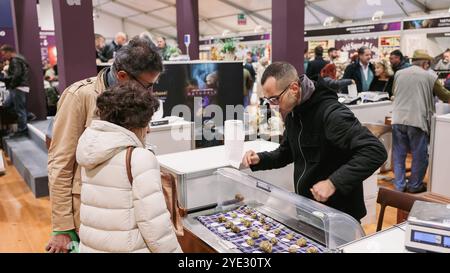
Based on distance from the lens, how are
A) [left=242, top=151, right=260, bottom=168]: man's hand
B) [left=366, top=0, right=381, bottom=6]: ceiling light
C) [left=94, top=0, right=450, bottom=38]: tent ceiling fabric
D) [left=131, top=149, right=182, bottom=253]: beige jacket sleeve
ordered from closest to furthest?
1. [left=131, top=149, right=182, bottom=253]: beige jacket sleeve
2. [left=242, top=151, right=260, bottom=168]: man's hand
3. [left=94, top=0, right=450, bottom=38]: tent ceiling fabric
4. [left=366, top=0, right=381, bottom=6]: ceiling light

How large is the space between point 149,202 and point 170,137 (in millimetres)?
3479

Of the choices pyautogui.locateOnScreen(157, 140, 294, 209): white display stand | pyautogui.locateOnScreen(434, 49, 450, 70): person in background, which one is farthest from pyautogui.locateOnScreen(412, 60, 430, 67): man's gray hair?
pyautogui.locateOnScreen(434, 49, 450, 70): person in background

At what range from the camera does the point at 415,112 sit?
16.8 ft

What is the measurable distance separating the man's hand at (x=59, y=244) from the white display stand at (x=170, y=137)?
2.85 m

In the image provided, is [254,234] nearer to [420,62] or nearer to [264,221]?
[264,221]

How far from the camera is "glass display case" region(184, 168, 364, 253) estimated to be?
1.74 metres

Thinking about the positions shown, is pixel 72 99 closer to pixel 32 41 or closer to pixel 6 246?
pixel 6 246

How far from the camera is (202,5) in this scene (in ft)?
60.2

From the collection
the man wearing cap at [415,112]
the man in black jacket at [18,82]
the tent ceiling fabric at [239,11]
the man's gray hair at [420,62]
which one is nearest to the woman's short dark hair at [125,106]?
the man wearing cap at [415,112]

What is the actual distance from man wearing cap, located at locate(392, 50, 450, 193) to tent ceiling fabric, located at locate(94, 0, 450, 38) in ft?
26.1

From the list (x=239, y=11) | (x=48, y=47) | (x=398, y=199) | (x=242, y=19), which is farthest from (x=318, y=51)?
(x=48, y=47)

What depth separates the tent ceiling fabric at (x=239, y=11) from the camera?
12.8 metres

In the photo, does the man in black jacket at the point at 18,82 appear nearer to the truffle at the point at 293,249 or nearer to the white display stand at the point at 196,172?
the white display stand at the point at 196,172

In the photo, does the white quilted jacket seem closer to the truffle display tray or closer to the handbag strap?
the handbag strap
